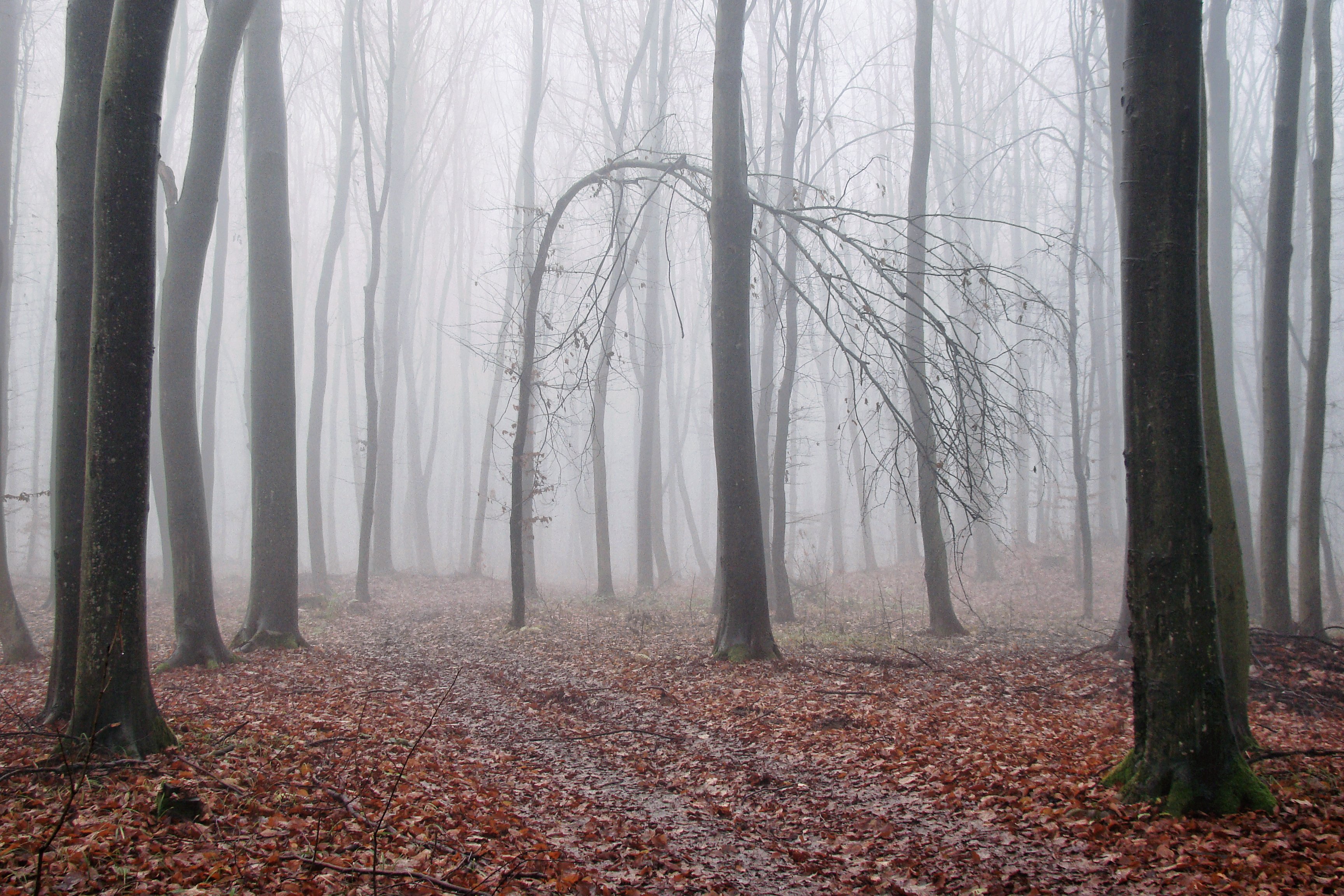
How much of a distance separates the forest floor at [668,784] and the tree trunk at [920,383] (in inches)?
76.0

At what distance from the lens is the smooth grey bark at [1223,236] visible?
36.8 feet

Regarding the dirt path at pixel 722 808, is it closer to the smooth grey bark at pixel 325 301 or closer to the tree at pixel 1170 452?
the tree at pixel 1170 452

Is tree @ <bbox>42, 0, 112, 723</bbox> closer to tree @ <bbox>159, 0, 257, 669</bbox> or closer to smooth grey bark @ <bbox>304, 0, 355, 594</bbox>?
tree @ <bbox>159, 0, 257, 669</bbox>

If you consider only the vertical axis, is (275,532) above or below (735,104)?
below

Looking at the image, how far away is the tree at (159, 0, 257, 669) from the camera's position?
7832 mm

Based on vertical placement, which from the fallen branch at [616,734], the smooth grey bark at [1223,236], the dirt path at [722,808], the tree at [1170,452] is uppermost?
the smooth grey bark at [1223,236]

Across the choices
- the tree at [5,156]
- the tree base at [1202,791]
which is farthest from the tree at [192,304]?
the tree base at [1202,791]

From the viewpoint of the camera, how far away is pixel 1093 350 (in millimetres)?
19094

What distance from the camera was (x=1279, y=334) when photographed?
311 inches

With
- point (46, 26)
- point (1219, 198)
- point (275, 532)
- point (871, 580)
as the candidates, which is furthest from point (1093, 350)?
point (46, 26)

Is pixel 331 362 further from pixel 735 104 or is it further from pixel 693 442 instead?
pixel 735 104

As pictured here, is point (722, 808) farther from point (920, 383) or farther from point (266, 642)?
point (266, 642)

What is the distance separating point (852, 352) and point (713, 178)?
2.64 meters

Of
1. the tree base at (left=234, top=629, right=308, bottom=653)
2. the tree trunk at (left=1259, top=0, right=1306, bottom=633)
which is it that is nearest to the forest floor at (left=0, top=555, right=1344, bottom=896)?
the tree base at (left=234, top=629, right=308, bottom=653)
